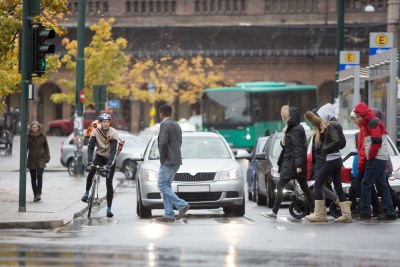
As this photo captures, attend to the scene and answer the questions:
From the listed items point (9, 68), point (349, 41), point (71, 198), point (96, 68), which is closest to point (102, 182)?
point (9, 68)

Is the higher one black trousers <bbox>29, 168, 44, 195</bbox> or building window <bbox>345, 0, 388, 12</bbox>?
building window <bbox>345, 0, 388, 12</bbox>

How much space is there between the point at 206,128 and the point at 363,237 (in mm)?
42987

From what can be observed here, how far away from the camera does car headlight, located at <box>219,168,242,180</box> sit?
21.0 meters

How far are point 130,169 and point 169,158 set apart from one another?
20160mm

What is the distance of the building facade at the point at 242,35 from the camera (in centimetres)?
8706

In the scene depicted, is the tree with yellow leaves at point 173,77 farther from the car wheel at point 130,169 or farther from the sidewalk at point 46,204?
the sidewalk at point 46,204

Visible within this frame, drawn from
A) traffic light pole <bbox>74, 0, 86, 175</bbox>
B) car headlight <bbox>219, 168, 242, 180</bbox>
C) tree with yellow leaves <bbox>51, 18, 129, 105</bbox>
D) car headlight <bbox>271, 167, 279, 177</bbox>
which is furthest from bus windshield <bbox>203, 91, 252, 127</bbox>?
car headlight <bbox>219, 168, 242, 180</bbox>

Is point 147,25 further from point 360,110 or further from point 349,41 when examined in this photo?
point 360,110

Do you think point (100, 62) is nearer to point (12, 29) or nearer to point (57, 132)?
point (57, 132)

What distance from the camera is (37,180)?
24.4m

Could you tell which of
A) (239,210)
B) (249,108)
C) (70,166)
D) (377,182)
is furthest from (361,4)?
(377,182)

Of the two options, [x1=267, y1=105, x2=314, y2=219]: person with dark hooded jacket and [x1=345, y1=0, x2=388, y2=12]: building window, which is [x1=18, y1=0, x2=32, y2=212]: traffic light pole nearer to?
[x1=267, y1=105, x2=314, y2=219]: person with dark hooded jacket

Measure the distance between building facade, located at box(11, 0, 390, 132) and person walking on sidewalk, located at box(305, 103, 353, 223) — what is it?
210 feet

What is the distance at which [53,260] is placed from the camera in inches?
508
